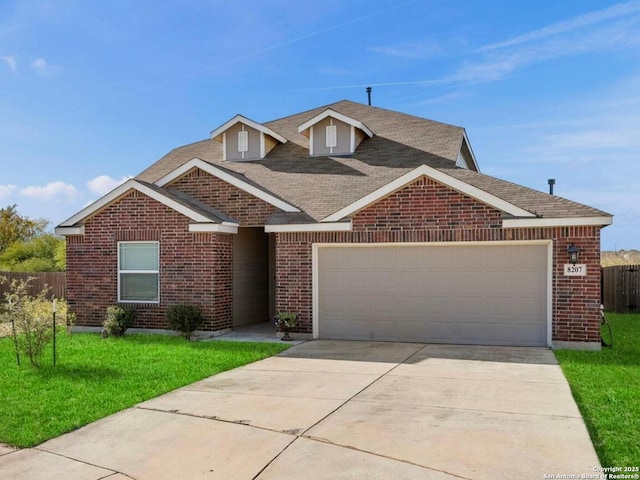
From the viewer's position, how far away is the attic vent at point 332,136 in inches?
701

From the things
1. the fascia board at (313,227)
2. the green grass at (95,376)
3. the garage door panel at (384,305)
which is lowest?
the green grass at (95,376)

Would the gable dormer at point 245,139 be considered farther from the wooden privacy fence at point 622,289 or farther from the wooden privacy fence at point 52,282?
the wooden privacy fence at point 622,289

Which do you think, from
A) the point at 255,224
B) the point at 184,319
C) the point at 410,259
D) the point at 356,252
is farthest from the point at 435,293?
the point at 184,319

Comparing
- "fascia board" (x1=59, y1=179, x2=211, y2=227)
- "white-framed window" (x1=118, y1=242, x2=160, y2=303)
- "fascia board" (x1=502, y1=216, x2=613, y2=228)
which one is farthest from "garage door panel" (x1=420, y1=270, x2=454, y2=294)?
"white-framed window" (x1=118, y1=242, x2=160, y2=303)

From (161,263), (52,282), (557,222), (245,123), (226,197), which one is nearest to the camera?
(557,222)

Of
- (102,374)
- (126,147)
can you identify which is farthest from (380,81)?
(102,374)

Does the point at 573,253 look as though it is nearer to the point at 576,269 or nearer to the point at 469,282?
the point at 576,269

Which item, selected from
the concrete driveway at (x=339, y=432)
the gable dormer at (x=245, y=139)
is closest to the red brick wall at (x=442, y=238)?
the concrete driveway at (x=339, y=432)

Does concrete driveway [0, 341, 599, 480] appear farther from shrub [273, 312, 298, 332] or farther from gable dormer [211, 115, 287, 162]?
gable dormer [211, 115, 287, 162]

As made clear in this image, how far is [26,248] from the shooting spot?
33.4 m

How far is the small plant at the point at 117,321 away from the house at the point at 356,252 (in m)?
0.49

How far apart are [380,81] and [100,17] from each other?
1173 centimetres

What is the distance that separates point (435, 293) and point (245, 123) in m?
8.99

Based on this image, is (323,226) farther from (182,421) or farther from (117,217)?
(182,421)
